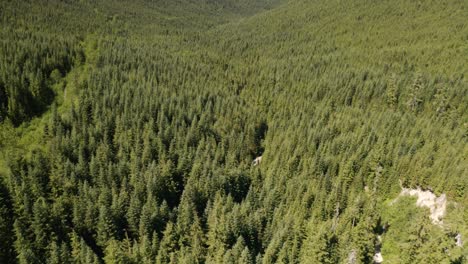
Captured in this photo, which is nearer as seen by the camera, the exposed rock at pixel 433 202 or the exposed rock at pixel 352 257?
the exposed rock at pixel 352 257

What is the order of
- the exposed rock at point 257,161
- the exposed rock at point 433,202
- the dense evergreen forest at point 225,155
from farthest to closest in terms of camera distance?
the exposed rock at point 257,161 < the dense evergreen forest at point 225,155 < the exposed rock at point 433,202

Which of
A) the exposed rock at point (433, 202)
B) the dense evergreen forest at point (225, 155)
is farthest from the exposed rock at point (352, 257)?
the exposed rock at point (433, 202)

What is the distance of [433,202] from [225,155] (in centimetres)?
5987

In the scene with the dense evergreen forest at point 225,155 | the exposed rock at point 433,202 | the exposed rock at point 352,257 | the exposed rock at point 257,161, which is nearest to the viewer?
the exposed rock at point 352,257

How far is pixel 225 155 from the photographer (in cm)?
10219

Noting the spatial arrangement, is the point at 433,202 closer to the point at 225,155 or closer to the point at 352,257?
the point at 352,257

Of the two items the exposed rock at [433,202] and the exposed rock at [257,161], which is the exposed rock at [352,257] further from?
the exposed rock at [257,161]

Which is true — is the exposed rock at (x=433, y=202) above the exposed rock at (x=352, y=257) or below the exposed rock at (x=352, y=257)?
above

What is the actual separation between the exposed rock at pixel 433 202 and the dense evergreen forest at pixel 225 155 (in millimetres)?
1367

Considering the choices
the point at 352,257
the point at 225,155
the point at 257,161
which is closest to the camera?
the point at 352,257

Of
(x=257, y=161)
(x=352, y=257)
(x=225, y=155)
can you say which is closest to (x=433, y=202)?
(x=352, y=257)

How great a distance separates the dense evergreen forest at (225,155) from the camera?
6056cm

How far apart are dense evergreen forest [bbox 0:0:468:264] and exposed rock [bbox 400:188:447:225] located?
53.8 inches

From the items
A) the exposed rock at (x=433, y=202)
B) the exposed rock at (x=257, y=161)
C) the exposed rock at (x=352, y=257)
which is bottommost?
the exposed rock at (x=257, y=161)
